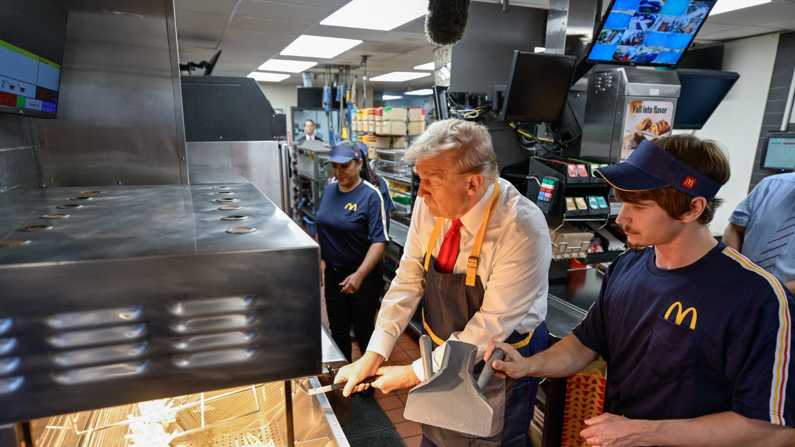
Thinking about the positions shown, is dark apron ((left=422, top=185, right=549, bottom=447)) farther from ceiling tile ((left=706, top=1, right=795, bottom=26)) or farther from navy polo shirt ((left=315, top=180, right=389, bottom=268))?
ceiling tile ((left=706, top=1, right=795, bottom=26))

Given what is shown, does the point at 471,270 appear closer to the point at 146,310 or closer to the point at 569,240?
the point at 146,310

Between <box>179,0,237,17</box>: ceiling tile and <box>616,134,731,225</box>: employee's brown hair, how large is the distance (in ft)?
14.6

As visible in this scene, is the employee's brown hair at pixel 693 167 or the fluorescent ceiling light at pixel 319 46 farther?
the fluorescent ceiling light at pixel 319 46

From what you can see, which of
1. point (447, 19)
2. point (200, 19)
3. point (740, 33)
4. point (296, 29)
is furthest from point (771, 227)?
point (200, 19)

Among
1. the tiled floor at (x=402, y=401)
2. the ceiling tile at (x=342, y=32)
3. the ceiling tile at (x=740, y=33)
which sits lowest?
the tiled floor at (x=402, y=401)

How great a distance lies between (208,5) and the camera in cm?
454

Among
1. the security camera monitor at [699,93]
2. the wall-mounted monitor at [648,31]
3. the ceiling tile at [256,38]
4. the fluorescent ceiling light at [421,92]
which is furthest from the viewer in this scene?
the fluorescent ceiling light at [421,92]

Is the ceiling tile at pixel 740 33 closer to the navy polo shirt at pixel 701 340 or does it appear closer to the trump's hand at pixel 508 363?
the navy polo shirt at pixel 701 340

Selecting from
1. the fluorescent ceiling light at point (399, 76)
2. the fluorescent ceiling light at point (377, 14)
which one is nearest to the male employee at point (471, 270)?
the fluorescent ceiling light at point (377, 14)

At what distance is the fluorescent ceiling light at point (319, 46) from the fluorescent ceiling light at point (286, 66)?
91 cm

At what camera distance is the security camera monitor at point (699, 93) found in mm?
2924

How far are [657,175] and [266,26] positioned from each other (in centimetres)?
536

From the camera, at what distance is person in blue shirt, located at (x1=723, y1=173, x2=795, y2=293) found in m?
2.21

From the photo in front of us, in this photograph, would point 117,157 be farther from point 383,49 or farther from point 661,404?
point 383,49
